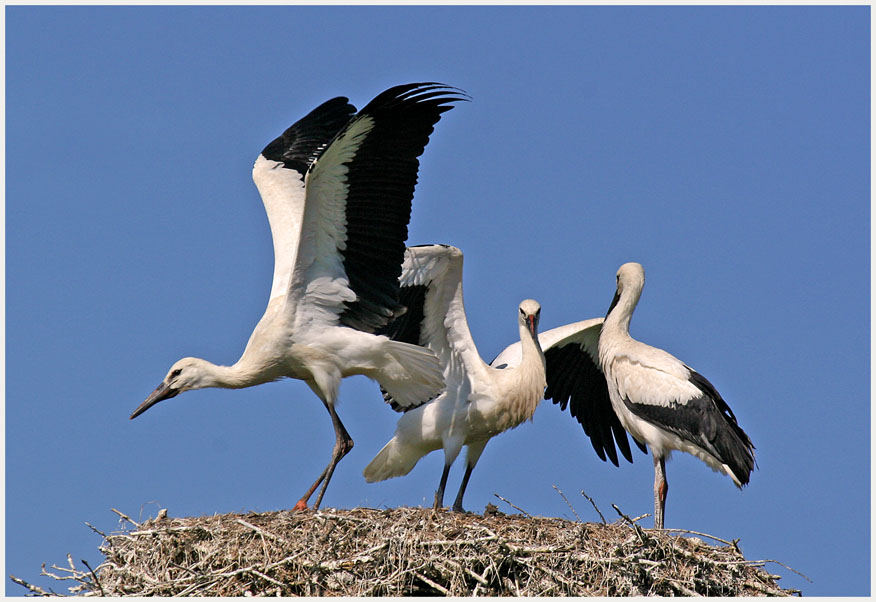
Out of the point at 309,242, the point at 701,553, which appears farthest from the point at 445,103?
the point at 701,553

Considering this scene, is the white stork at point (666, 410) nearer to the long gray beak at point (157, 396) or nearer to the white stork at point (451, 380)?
the white stork at point (451, 380)

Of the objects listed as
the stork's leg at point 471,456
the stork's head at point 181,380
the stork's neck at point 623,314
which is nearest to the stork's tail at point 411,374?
the stork's leg at point 471,456

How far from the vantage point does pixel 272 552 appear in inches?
361

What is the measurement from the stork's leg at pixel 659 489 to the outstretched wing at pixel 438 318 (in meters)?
1.70

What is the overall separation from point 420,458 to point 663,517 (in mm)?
1982

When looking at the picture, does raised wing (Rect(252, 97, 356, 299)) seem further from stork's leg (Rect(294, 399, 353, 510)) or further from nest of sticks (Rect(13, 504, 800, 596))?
nest of sticks (Rect(13, 504, 800, 596))

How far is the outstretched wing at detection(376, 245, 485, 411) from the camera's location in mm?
10945

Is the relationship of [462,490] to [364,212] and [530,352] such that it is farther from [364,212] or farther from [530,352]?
[364,212]

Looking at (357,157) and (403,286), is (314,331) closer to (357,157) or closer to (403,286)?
(403,286)

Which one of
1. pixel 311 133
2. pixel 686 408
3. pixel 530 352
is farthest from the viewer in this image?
pixel 311 133

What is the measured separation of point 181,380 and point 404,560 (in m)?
2.80

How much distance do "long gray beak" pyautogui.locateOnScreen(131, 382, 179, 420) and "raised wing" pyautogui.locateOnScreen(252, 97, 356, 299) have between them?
107 centimetres

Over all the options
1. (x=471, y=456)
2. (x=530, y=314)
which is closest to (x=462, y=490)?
(x=471, y=456)

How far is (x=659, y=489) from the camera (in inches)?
449
